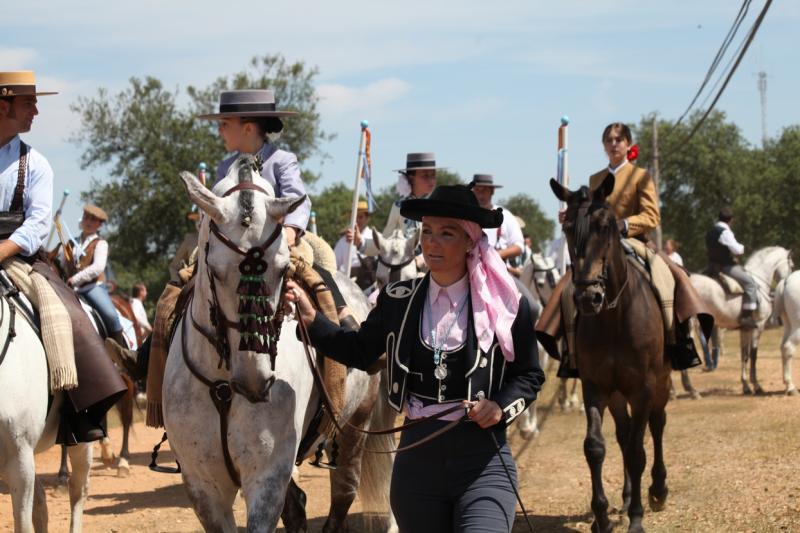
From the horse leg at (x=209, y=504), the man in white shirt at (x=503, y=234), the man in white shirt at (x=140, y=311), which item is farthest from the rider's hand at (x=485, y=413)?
the man in white shirt at (x=140, y=311)

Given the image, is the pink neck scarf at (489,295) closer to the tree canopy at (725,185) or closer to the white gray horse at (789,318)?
the white gray horse at (789,318)

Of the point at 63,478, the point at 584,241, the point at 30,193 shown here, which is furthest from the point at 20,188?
the point at 63,478

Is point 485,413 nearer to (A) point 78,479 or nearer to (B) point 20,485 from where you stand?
(B) point 20,485

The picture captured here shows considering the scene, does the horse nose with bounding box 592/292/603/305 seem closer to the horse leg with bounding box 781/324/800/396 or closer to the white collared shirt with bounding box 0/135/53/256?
the white collared shirt with bounding box 0/135/53/256

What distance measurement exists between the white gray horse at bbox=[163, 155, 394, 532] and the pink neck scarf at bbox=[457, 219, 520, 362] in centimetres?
86

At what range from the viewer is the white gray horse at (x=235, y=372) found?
5.06 meters

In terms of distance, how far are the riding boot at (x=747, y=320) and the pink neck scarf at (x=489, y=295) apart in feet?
51.9

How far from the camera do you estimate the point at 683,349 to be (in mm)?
9500

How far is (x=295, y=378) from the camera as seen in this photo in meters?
5.98

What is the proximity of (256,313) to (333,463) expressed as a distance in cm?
265

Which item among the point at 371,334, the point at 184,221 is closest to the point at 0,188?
the point at 371,334

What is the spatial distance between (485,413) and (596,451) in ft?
13.8

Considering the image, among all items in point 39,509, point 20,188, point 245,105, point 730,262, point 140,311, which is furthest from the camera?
point 730,262

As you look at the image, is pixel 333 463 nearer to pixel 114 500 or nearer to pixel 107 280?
pixel 114 500
